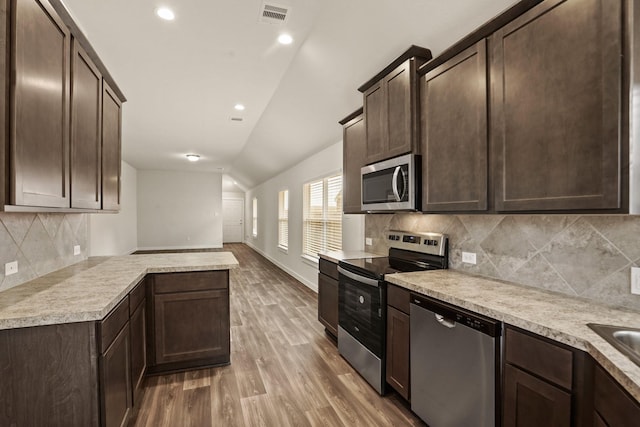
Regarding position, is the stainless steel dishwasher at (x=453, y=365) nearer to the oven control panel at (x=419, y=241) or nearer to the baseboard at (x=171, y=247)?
the oven control panel at (x=419, y=241)

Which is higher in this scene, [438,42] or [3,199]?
[438,42]

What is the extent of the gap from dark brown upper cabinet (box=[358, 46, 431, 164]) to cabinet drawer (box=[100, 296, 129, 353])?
2160mm

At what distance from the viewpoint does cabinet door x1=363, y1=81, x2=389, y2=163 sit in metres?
2.65

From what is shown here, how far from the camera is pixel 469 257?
2307 mm

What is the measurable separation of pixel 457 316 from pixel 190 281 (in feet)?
6.88

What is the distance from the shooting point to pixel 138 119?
5074mm

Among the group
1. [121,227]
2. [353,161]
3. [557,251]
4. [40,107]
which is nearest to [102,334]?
[40,107]

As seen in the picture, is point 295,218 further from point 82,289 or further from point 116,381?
point 116,381

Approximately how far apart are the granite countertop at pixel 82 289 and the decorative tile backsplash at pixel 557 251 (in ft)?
6.48

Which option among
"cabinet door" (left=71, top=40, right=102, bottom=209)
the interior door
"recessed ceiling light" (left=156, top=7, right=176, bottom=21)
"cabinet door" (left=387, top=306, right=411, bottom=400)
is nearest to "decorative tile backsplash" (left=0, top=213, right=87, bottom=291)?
"cabinet door" (left=71, top=40, right=102, bottom=209)

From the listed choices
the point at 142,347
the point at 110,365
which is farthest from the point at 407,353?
the point at 142,347

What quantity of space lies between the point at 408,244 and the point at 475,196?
1.07 m

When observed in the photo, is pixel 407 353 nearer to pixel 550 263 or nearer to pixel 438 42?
pixel 550 263

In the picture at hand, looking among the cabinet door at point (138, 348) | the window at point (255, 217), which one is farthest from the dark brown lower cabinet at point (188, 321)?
the window at point (255, 217)
